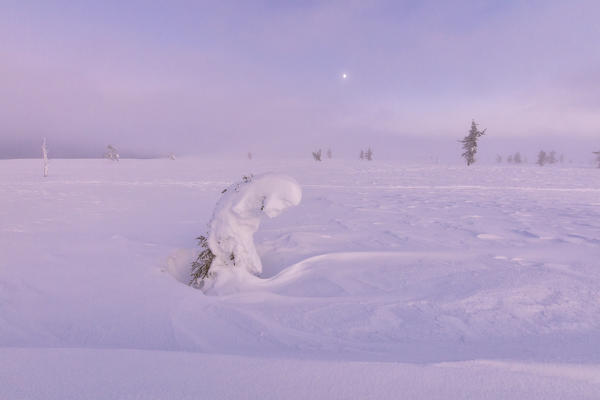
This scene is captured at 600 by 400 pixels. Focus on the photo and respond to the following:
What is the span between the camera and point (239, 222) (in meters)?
4.57

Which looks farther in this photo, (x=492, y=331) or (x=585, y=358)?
(x=492, y=331)

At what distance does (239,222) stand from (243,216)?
6.1 inches

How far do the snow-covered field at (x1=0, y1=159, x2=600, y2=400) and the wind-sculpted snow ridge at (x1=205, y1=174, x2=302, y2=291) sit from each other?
0.52 metres

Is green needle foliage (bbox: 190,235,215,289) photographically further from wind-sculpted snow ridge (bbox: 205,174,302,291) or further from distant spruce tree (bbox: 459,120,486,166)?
distant spruce tree (bbox: 459,120,486,166)

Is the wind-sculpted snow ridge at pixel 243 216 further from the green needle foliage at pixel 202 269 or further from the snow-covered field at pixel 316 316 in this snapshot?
the snow-covered field at pixel 316 316

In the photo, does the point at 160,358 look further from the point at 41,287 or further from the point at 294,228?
the point at 294,228

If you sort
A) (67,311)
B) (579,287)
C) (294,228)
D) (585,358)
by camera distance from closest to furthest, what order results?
(585,358)
(67,311)
(579,287)
(294,228)

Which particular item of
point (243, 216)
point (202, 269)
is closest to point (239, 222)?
point (243, 216)

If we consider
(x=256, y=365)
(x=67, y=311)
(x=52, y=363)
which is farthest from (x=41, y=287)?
(x=256, y=365)

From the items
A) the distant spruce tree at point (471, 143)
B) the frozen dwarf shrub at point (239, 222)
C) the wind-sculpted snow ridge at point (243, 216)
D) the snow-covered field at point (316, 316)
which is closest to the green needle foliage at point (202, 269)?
the frozen dwarf shrub at point (239, 222)

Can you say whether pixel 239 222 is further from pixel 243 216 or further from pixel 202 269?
pixel 202 269

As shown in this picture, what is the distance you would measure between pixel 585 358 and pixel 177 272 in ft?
16.0

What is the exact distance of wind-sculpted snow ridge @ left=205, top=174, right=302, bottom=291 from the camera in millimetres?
4262

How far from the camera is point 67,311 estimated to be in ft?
9.35
